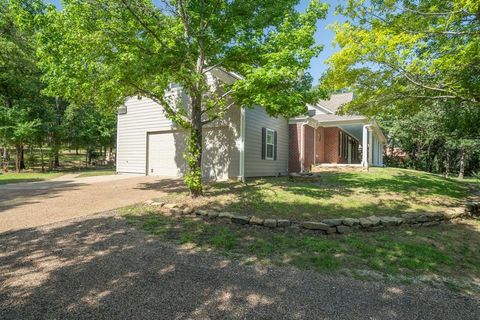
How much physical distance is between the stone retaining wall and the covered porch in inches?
354

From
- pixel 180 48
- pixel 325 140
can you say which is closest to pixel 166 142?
pixel 180 48

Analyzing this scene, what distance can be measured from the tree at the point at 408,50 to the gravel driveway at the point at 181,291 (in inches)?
225

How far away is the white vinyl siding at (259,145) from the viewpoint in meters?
12.0

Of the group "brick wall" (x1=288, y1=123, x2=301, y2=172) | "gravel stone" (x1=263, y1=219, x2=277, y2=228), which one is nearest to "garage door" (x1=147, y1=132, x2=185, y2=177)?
"brick wall" (x1=288, y1=123, x2=301, y2=172)

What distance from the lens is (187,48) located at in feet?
24.1

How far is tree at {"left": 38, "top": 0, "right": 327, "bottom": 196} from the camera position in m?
6.88

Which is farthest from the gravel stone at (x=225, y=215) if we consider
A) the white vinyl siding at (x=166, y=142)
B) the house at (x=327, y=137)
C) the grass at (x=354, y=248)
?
the house at (x=327, y=137)

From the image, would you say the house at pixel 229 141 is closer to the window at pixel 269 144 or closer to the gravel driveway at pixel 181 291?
the window at pixel 269 144

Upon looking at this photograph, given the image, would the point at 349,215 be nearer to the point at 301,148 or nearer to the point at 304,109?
the point at 304,109

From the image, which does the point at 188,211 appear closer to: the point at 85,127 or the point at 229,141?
the point at 229,141

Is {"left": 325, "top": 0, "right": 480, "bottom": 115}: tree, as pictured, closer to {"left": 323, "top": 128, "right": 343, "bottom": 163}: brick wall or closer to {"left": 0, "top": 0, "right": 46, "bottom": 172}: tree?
{"left": 323, "top": 128, "right": 343, "bottom": 163}: brick wall

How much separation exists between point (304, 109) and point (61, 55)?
708 centimetres

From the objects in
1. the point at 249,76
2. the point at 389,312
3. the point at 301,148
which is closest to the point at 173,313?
the point at 389,312

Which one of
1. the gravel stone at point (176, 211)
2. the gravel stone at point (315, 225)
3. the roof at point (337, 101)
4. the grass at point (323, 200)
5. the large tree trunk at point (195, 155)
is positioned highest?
the roof at point (337, 101)
